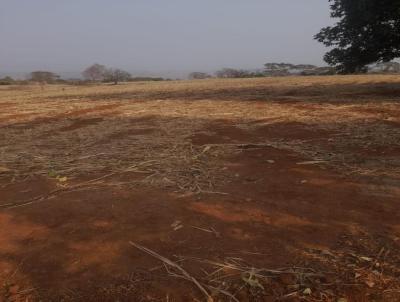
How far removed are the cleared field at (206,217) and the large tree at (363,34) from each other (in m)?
5.98

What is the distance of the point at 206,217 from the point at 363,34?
11940 millimetres

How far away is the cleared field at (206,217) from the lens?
2.93m

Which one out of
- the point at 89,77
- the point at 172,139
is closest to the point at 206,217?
the point at 172,139

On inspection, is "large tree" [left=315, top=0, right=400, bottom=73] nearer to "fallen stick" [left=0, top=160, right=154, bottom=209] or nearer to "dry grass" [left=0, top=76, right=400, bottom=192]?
"dry grass" [left=0, top=76, right=400, bottom=192]

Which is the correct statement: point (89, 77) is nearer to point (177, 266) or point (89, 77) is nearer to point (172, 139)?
point (172, 139)

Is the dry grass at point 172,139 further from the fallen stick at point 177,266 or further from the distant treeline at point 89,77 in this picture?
the distant treeline at point 89,77

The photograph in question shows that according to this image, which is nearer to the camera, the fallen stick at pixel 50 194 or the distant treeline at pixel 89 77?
the fallen stick at pixel 50 194

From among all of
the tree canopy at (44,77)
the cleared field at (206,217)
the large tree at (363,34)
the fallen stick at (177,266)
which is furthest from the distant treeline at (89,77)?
the fallen stick at (177,266)

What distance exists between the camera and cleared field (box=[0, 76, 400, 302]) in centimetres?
293

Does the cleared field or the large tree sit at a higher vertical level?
the large tree

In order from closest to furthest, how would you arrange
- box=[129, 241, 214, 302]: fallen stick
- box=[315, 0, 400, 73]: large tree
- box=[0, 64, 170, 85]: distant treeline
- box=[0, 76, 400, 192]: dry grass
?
1. box=[129, 241, 214, 302]: fallen stick
2. box=[0, 76, 400, 192]: dry grass
3. box=[315, 0, 400, 73]: large tree
4. box=[0, 64, 170, 85]: distant treeline

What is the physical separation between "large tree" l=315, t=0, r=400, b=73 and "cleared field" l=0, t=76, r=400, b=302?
5.98m

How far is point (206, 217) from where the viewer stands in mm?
4059

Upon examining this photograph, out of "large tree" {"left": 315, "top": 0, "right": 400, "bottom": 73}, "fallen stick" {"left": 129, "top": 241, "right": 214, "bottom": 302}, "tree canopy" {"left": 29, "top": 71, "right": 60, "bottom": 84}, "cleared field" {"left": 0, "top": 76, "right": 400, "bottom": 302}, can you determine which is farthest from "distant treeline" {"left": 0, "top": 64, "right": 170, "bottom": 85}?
"fallen stick" {"left": 129, "top": 241, "right": 214, "bottom": 302}
